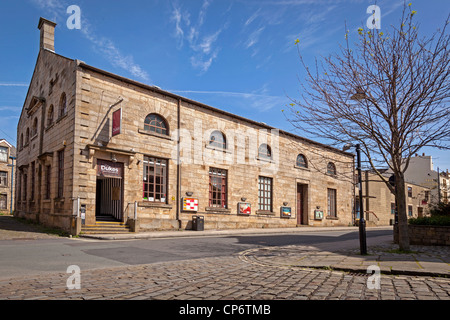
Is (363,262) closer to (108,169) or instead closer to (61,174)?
(108,169)

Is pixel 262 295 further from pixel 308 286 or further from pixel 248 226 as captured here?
pixel 248 226

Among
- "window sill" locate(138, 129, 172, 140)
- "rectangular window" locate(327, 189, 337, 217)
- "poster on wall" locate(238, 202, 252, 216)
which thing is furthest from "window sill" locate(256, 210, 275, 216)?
"window sill" locate(138, 129, 172, 140)

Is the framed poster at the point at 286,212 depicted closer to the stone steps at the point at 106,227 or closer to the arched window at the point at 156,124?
the arched window at the point at 156,124

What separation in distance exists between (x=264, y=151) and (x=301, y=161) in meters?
4.31

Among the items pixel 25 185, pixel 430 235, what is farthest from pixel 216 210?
pixel 25 185

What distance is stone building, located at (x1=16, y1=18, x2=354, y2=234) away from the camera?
50.1 feet

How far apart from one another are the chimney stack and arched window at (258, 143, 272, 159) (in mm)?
14647

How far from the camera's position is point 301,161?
26781mm

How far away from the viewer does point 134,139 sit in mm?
16734

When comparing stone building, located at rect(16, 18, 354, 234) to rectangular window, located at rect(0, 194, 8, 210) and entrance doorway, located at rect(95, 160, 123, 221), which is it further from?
rectangular window, located at rect(0, 194, 8, 210)

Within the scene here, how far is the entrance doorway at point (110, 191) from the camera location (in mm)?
15723

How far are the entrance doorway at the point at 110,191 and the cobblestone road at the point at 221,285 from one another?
395 inches
